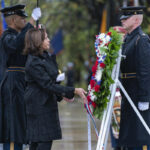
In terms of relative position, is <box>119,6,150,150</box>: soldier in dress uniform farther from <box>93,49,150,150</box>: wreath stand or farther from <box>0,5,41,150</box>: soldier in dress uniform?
<box>0,5,41,150</box>: soldier in dress uniform

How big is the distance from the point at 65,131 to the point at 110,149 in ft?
8.55

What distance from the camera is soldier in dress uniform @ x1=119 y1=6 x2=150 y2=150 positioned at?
4848mm

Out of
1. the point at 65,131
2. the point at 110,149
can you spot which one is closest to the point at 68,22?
the point at 65,131

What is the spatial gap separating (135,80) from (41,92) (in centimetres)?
123

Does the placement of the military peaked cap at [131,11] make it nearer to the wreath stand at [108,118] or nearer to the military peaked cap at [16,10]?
the wreath stand at [108,118]

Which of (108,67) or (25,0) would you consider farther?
(25,0)

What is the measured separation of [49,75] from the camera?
453cm

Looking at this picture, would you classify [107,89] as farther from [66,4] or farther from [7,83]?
[66,4]

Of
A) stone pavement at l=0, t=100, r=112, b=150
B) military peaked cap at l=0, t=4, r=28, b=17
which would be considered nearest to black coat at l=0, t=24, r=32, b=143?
military peaked cap at l=0, t=4, r=28, b=17

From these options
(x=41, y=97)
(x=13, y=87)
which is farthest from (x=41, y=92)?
(x=13, y=87)

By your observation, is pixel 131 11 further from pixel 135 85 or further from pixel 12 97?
pixel 12 97

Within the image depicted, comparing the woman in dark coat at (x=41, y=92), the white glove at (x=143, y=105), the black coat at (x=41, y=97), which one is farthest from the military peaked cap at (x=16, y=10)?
the white glove at (x=143, y=105)

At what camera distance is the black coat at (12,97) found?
5223 mm

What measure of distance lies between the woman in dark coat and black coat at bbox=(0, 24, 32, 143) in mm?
664
